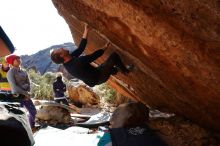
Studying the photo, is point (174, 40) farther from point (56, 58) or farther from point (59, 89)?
point (59, 89)

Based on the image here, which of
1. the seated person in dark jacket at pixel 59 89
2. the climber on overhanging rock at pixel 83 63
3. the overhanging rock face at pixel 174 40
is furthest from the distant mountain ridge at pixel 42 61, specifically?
the overhanging rock face at pixel 174 40

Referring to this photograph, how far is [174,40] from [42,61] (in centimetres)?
5072

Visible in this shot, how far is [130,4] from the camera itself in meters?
4.66

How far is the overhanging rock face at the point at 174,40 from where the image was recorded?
4020 mm

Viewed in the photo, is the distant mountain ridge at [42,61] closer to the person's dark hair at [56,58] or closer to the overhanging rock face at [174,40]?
the person's dark hair at [56,58]

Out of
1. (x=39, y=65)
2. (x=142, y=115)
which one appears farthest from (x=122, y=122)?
(x=39, y=65)

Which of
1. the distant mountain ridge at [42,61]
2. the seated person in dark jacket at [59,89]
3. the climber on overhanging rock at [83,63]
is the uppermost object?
the climber on overhanging rock at [83,63]

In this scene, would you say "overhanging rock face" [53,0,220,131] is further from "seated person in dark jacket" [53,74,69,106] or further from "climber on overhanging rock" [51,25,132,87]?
"seated person in dark jacket" [53,74,69,106]

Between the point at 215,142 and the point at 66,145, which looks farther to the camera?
the point at 66,145

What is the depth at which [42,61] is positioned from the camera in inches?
2119

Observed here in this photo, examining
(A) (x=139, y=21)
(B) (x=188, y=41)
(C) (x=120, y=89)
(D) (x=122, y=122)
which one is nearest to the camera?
(B) (x=188, y=41)

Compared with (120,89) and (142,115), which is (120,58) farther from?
(120,89)

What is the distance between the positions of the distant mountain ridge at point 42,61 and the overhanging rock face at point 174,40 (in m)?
44.2

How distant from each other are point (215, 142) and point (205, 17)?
4.07 metres
